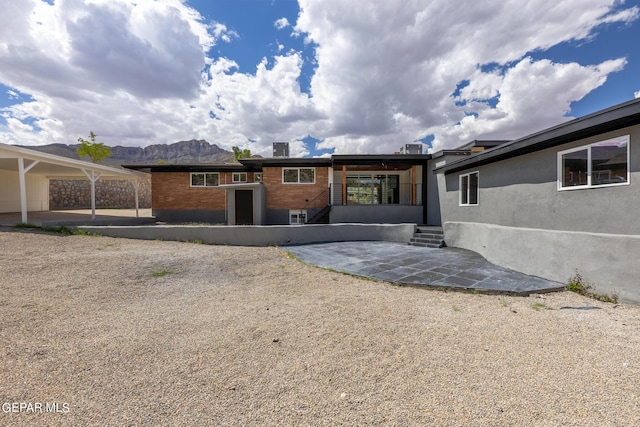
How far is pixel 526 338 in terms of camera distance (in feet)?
10.9

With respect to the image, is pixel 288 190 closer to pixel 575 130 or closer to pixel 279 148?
pixel 279 148

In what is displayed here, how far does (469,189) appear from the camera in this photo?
9.98 metres

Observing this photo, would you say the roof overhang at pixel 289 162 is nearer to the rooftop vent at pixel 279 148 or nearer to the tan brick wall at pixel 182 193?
the rooftop vent at pixel 279 148

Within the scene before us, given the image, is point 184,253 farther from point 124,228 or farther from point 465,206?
point 465,206

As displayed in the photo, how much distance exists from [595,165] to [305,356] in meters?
7.06

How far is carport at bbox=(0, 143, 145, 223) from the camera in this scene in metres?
11.2

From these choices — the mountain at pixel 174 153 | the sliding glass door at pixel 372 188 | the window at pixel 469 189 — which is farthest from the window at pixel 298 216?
the mountain at pixel 174 153

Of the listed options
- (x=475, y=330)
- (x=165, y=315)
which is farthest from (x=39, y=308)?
(x=475, y=330)

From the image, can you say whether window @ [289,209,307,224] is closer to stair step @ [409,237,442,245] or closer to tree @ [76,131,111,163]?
stair step @ [409,237,442,245]

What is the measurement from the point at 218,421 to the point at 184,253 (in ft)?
23.4

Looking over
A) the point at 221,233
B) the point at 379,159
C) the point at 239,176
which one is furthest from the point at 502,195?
the point at 239,176

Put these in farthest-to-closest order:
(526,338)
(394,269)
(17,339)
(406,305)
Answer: (394,269), (406,305), (526,338), (17,339)

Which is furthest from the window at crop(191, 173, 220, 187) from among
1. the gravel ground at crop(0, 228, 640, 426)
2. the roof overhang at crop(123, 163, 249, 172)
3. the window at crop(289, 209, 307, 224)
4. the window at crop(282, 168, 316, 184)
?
the gravel ground at crop(0, 228, 640, 426)

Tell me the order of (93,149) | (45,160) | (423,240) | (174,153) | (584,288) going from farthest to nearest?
(174,153), (93,149), (45,160), (423,240), (584,288)
